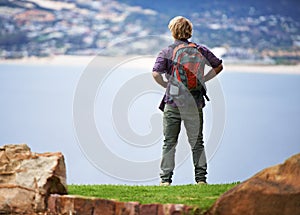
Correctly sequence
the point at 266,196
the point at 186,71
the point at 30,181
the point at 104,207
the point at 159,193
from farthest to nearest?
1. the point at 186,71
2. the point at 159,193
3. the point at 30,181
4. the point at 104,207
5. the point at 266,196

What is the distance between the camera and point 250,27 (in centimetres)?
2250

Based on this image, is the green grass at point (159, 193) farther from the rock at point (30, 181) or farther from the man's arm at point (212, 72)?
the man's arm at point (212, 72)

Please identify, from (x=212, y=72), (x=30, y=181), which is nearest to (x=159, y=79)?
(x=212, y=72)

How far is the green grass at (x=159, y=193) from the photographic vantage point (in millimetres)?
4113

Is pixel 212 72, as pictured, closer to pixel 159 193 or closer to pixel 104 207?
pixel 159 193

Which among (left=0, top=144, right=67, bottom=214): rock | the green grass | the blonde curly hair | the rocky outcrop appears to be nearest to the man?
the blonde curly hair

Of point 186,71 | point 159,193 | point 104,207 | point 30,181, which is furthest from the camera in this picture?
point 186,71

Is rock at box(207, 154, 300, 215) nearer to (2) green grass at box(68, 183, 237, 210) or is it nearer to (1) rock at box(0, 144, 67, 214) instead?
(2) green grass at box(68, 183, 237, 210)

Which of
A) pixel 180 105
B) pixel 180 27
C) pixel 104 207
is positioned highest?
pixel 180 27

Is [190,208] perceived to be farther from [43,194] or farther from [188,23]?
[188,23]

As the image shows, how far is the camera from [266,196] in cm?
374

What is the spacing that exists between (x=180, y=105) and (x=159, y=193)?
787 millimetres

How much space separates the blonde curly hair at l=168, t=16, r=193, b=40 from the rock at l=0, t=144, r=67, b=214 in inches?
53.9

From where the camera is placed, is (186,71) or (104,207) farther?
→ (186,71)
